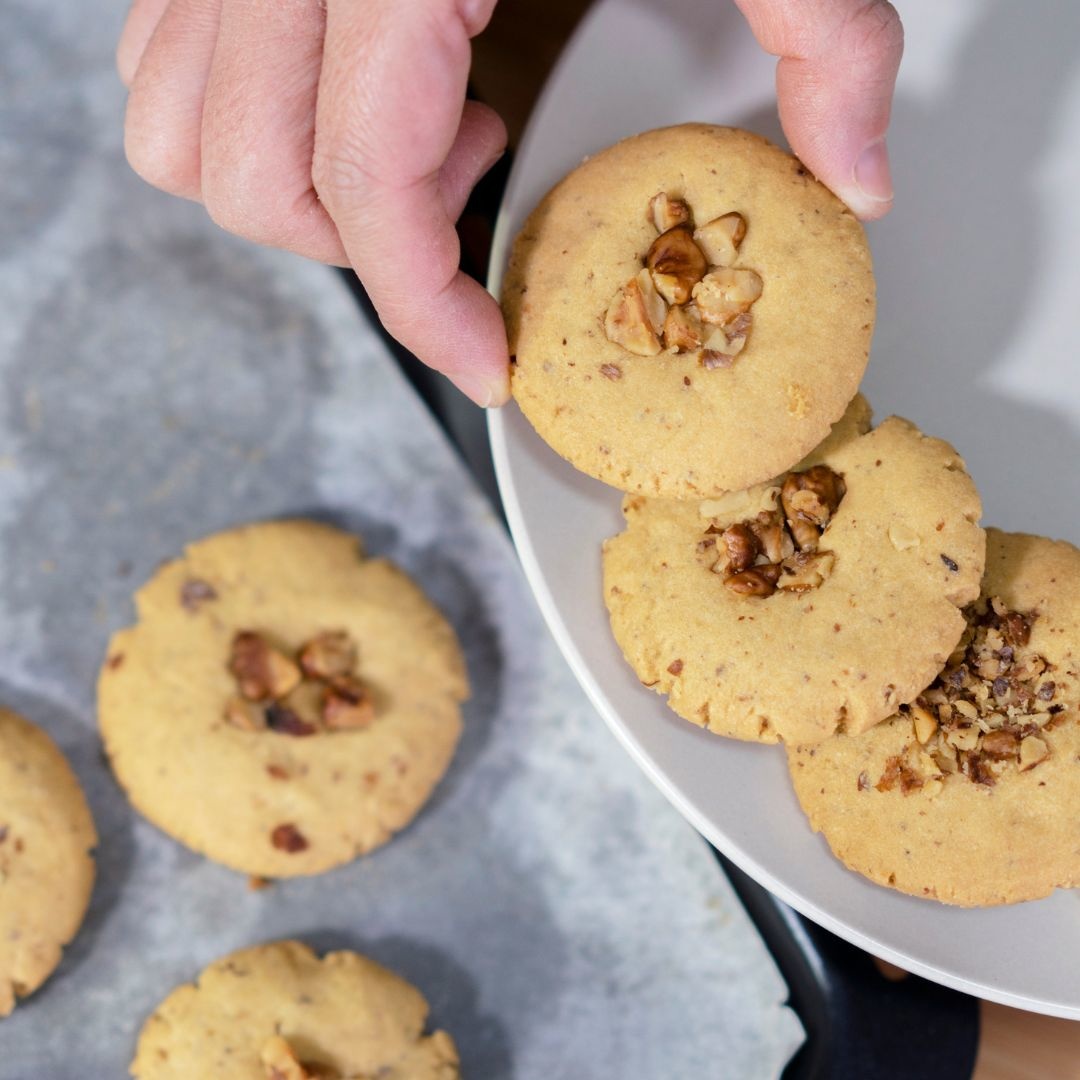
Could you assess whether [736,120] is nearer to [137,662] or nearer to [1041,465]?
[1041,465]

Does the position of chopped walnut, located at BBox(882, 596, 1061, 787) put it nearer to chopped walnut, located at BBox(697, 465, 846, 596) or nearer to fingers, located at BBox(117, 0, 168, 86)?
chopped walnut, located at BBox(697, 465, 846, 596)

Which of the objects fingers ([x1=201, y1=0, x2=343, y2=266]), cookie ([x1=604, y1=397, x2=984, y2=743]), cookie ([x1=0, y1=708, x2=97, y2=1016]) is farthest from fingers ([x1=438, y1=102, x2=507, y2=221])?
cookie ([x1=0, y1=708, x2=97, y2=1016])

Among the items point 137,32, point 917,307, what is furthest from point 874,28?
point 137,32

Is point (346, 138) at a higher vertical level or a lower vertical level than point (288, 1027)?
higher

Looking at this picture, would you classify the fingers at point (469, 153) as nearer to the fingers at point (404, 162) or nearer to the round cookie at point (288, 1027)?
the fingers at point (404, 162)

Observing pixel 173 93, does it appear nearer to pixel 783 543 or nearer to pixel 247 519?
pixel 247 519

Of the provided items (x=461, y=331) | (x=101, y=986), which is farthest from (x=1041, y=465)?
(x=101, y=986)

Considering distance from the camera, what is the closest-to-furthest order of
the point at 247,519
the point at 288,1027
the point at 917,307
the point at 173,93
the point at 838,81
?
the point at 838,81 → the point at 173,93 → the point at 917,307 → the point at 288,1027 → the point at 247,519
